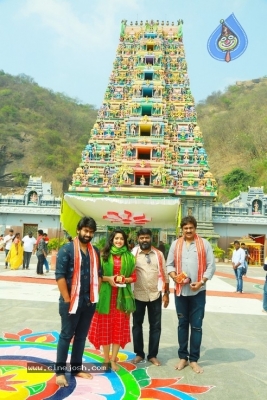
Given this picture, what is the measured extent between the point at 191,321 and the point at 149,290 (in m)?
0.58

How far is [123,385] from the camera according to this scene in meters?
3.48

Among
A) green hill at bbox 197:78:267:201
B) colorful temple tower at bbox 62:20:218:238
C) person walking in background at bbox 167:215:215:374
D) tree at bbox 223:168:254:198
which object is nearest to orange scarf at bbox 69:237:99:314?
person walking in background at bbox 167:215:215:374

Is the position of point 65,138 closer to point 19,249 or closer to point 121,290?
point 19,249

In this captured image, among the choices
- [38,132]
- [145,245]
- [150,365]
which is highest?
[38,132]

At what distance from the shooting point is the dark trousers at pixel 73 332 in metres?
3.48

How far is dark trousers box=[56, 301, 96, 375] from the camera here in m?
3.48

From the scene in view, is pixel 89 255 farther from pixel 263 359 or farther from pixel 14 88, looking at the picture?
pixel 14 88

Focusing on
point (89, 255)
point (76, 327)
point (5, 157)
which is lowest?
point (76, 327)

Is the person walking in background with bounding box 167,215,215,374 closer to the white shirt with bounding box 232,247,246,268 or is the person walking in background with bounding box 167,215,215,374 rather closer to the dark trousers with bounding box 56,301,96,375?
the dark trousers with bounding box 56,301,96,375

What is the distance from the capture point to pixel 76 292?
11.3ft

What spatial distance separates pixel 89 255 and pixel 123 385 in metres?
1.25

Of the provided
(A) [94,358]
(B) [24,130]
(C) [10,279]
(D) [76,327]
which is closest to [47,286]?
(C) [10,279]

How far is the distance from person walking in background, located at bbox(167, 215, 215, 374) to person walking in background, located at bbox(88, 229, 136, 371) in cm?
54

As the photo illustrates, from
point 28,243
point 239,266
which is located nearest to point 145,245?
point 239,266
